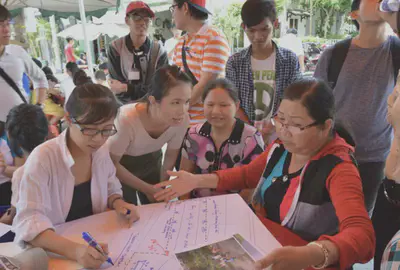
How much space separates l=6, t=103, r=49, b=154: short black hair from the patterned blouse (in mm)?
850

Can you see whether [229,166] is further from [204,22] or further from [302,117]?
[204,22]

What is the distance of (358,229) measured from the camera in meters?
0.87

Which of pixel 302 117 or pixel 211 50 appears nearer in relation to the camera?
pixel 302 117

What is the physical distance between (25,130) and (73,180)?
774mm

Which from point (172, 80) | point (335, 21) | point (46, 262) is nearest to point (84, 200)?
point (46, 262)

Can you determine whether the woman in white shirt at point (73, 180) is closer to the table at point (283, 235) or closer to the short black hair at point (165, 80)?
the short black hair at point (165, 80)

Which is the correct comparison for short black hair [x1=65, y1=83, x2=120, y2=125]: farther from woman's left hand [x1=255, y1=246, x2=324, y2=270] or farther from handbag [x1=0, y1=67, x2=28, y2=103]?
handbag [x1=0, y1=67, x2=28, y2=103]

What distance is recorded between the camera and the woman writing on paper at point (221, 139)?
156 centimetres

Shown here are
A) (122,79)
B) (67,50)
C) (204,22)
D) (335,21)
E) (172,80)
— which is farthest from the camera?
(67,50)

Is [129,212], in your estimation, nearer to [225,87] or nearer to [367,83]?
[225,87]

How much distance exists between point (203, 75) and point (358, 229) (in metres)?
1.33

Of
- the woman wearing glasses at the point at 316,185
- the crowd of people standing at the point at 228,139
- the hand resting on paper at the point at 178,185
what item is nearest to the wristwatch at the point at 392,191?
the crowd of people standing at the point at 228,139

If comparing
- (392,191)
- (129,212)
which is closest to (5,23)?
(129,212)

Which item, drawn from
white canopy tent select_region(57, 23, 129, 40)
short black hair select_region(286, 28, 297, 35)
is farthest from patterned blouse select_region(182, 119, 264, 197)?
white canopy tent select_region(57, 23, 129, 40)
